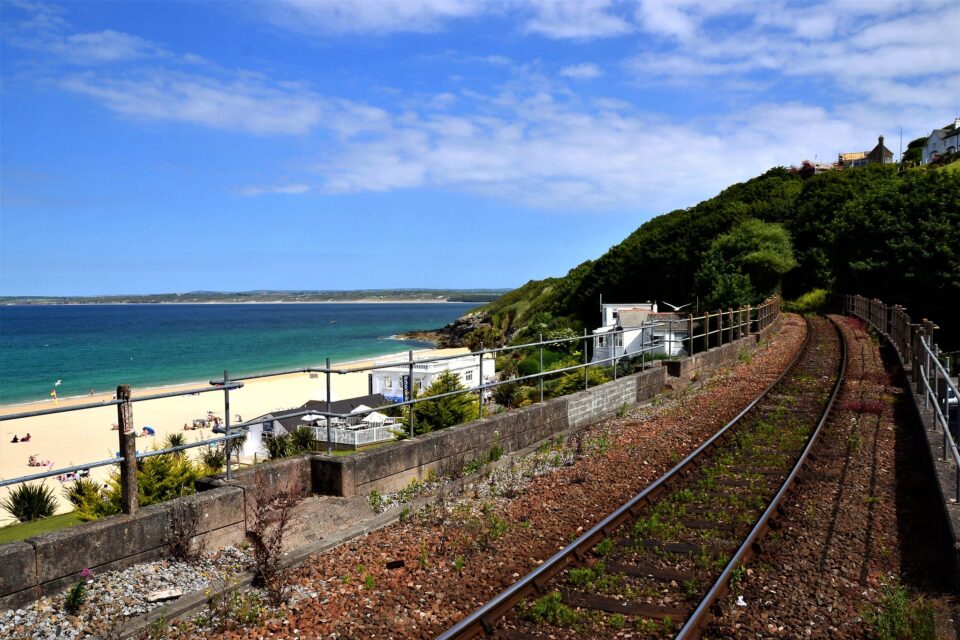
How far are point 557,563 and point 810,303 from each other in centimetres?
5052

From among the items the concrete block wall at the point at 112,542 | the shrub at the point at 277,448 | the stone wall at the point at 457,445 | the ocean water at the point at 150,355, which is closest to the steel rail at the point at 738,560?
the stone wall at the point at 457,445

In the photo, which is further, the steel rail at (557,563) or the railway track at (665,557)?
the railway track at (665,557)

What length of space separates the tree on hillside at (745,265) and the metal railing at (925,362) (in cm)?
1099

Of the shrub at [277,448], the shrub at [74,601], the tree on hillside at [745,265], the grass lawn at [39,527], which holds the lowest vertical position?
the grass lawn at [39,527]

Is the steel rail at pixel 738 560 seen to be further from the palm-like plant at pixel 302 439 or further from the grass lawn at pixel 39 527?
the palm-like plant at pixel 302 439

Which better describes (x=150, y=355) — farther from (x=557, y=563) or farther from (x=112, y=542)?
(x=557, y=563)

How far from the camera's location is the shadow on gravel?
5859mm

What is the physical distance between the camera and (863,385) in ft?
51.9

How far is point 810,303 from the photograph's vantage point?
50969mm

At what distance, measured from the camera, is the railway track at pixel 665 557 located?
17.0 ft

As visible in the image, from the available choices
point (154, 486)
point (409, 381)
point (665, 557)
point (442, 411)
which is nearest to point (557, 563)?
point (665, 557)

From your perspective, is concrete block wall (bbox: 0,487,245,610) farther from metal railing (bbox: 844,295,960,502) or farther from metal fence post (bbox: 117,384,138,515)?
metal railing (bbox: 844,295,960,502)

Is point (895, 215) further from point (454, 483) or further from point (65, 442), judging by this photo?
point (65, 442)

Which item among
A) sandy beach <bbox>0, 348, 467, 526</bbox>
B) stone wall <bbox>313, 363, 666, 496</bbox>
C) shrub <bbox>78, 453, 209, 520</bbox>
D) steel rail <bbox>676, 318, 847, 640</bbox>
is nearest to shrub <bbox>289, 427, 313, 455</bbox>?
shrub <bbox>78, 453, 209, 520</bbox>
